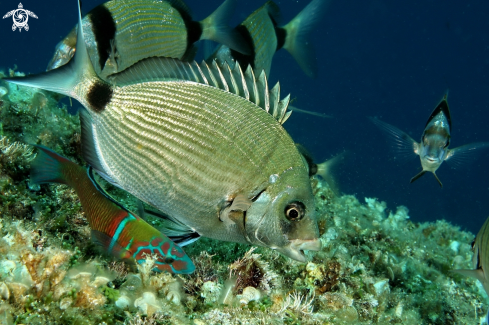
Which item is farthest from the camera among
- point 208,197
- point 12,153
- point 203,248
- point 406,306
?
point 406,306

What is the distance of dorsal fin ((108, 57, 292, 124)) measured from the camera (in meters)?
2.20

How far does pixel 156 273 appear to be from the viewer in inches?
92.0

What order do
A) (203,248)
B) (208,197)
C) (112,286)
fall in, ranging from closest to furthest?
(208,197), (112,286), (203,248)

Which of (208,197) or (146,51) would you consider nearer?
(208,197)

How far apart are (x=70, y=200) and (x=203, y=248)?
1.27m

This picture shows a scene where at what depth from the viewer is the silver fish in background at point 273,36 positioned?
4.24 m

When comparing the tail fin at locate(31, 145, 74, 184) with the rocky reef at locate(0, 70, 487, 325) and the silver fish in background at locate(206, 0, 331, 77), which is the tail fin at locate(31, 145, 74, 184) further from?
the silver fish in background at locate(206, 0, 331, 77)

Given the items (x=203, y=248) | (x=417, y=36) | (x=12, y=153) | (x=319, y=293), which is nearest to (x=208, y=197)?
(x=203, y=248)

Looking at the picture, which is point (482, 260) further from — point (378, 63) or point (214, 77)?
point (378, 63)

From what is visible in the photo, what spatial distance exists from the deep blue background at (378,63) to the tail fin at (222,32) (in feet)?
147

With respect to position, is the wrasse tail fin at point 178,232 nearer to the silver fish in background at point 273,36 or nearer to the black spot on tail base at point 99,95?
the black spot on tail base at point 99,95

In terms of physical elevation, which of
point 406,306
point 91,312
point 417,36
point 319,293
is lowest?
point 406,306

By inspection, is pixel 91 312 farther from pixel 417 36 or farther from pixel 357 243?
pixel 417 36

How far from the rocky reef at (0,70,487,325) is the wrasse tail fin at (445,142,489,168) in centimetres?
169
